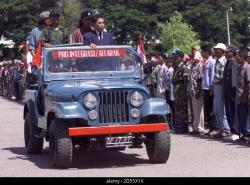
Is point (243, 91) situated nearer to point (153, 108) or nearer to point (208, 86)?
point (208, 86)

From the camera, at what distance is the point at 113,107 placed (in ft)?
36.5

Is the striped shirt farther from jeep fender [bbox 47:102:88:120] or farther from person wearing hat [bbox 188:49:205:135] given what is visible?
jeep fender [bbox 47:102:88:120]

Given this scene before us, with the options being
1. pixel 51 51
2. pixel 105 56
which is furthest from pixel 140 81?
pixel 51 51

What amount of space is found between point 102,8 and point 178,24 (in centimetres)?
770

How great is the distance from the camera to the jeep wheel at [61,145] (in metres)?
10.9

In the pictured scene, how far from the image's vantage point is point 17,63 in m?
34.8

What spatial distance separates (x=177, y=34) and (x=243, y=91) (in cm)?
5673

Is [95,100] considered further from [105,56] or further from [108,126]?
[105,56]

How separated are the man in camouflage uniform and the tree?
49.9 m

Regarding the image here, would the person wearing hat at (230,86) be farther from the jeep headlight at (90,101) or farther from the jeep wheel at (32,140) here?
the jeep headlight at (90,101)

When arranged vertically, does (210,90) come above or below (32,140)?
above

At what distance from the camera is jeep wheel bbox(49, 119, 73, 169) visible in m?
10.9

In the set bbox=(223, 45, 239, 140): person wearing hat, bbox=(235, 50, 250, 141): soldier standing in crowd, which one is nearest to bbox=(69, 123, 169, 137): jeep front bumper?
bbox=(235, 50, 250, 141): soldier standing in crowd

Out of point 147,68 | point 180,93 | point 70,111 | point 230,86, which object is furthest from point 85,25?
point 180,93
